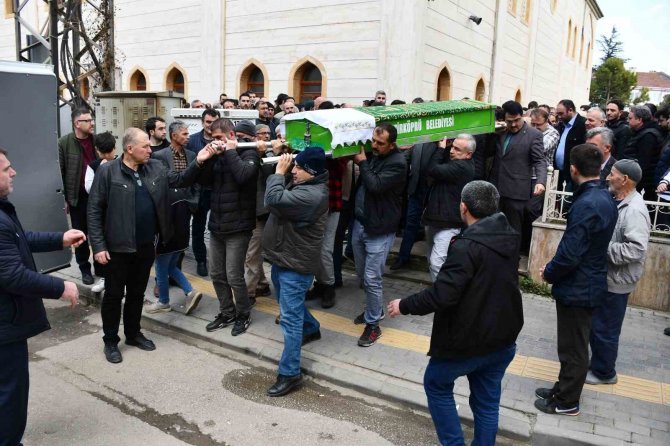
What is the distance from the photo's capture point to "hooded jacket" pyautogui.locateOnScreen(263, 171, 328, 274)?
431 cm

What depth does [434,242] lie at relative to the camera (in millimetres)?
5742

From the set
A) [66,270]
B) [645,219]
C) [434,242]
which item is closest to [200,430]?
[434,242]

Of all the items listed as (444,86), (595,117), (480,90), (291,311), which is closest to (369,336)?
(291,311)

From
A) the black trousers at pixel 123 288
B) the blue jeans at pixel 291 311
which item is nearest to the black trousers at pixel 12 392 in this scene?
the black trousers at pixel 123 288

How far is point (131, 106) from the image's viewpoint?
10.5 metres

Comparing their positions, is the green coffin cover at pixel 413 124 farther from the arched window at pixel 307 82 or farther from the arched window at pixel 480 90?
the arched window at pixel 480 90

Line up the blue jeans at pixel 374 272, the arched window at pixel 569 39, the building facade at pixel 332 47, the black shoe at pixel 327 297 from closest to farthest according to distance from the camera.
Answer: the blue jeans at pixel 374 272, the black shoe at pixel 327 297, the building facade at pixel 332 47, the arched window at pixel 569 39

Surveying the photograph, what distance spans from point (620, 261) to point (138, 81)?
55.4 ft

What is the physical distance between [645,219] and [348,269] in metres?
4.11

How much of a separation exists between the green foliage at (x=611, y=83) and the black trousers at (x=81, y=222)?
5456cm

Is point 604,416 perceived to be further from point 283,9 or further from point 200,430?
point 283,9

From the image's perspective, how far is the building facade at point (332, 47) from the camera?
12.0m

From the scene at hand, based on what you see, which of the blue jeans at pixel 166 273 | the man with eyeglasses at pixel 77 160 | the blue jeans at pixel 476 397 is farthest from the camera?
the man with eyeglasses at pixel 77 160

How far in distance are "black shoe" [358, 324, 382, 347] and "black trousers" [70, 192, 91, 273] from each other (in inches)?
146
